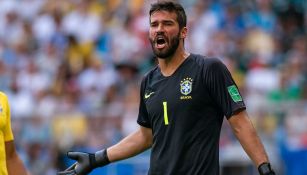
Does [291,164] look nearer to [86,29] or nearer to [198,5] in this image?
[198,5]

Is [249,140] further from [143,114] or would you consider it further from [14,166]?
[14,166]

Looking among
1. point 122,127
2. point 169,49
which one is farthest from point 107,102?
point 169,49

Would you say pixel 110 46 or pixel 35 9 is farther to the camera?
pixel 35 9

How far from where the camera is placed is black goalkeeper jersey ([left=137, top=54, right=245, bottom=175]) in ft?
24.8

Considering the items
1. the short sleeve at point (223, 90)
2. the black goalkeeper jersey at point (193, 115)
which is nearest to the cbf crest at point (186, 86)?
the black goalkeeper jersey at point (193, 115)

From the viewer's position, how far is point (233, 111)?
24.6 ft

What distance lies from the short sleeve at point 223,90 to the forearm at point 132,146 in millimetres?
936

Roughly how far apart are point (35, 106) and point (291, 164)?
4572mm

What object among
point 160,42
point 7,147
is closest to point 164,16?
point 160,42

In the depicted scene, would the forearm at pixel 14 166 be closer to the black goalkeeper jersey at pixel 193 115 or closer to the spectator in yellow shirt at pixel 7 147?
the spectator in yellow shirt at pixel 7 147

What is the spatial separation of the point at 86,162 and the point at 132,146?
1.43 feet

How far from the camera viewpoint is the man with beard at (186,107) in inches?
296

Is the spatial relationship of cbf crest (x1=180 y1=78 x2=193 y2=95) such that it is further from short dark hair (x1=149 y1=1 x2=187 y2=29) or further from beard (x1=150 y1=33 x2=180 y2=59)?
short dark hair (x1=149 y1=1 x2=187 y2=29)

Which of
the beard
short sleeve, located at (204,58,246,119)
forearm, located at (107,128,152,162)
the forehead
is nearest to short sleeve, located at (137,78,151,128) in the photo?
forearm, located at (107,128,152,162)
